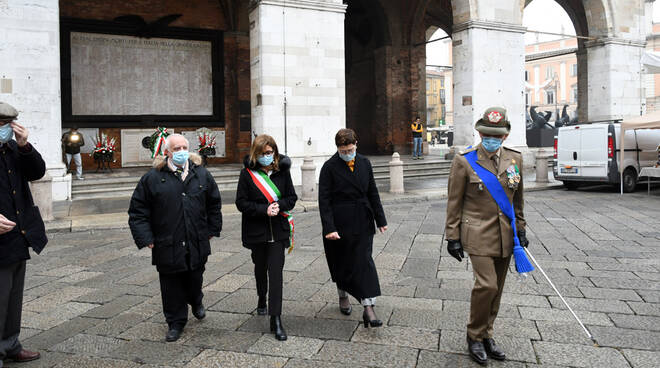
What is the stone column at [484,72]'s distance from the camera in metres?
15.9

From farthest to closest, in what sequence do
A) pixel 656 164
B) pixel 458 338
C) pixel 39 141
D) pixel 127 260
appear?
pixel 656 164
pixel 39 141
pixel 127 260
pixel 458 338

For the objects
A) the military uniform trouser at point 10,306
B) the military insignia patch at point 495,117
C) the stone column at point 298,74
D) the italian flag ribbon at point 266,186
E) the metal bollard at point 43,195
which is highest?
the stone column at point 298,74

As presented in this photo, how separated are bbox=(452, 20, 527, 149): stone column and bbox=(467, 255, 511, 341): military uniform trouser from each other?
43.1 feet

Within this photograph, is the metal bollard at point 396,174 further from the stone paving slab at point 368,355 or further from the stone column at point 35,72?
the stone paving slab at point 368,355

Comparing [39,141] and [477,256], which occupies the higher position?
[39,141]

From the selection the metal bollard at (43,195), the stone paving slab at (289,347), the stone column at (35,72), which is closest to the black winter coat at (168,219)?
the stone paving slab at (289,347)

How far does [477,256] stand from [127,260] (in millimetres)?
4399

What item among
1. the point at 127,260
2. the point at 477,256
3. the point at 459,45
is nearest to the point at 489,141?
the point at 477,256

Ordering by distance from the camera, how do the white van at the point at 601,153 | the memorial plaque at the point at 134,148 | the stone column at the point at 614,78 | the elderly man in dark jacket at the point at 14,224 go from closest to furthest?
the elderly man in dark jacket at the point at 14,224, the white van at the point at 601,153, the memorial plaque at the point at 134,148, the stone column at the point at 614,78

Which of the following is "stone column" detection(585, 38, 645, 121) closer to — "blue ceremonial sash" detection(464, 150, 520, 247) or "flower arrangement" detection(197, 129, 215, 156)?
"flower arrangement" detection(197, 129, 215, 156)

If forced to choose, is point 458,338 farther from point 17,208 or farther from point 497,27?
point 497,27

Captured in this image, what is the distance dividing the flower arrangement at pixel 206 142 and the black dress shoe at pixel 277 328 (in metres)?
13.5

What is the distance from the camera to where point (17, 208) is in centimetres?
328

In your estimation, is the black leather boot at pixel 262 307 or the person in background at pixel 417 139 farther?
the person in background at pixel 417 139
